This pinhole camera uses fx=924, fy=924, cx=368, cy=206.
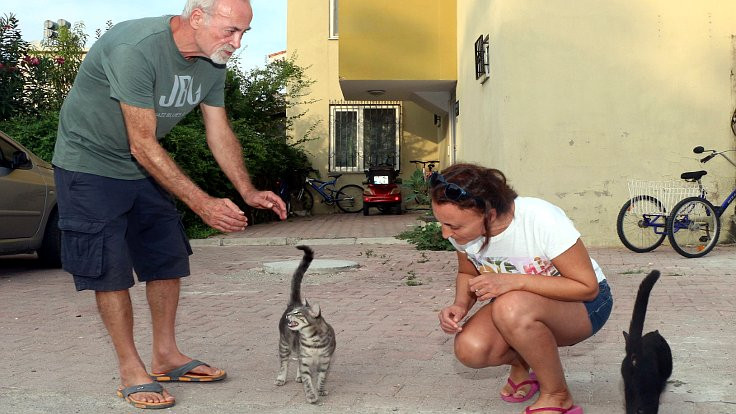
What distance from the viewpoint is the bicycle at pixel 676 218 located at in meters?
10.6

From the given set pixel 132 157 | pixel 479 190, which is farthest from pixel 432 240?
pixel 479 190

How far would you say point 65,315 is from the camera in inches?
285

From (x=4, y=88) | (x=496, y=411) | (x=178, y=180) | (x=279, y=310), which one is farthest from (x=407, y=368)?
(x=4, y=88)

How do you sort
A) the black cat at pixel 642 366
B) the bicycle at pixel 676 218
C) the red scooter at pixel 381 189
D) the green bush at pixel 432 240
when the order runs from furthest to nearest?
the red scooter at pixel 381 189 < the green bush at pixel 432 240 < the bicycle at pixel 676 218 < the black cat at pixel 642 366

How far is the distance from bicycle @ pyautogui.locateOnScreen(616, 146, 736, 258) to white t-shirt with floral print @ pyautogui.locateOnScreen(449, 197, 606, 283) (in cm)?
→ 712

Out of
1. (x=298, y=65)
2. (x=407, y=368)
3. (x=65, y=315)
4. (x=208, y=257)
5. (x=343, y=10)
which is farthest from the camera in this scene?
(x=298, y=65)

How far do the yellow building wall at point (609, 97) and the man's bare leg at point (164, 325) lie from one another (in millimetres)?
7779

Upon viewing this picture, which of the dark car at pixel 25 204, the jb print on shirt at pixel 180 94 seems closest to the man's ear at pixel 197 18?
the jb print on shirt at pixel 180 94

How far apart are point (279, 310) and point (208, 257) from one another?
4709mm

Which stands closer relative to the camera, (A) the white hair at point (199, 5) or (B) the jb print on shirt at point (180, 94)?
(A) the white hair at point (199, 5)

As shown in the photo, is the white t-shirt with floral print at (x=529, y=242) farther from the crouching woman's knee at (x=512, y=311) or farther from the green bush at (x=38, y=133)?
the green bush at (x=38, y=133)

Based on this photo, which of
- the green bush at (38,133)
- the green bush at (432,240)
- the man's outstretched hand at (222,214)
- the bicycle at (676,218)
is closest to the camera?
the man's outstretched hand at (222,214)

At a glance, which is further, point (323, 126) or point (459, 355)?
point (323, 126)

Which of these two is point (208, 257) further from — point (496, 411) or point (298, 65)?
point (298, 65)
